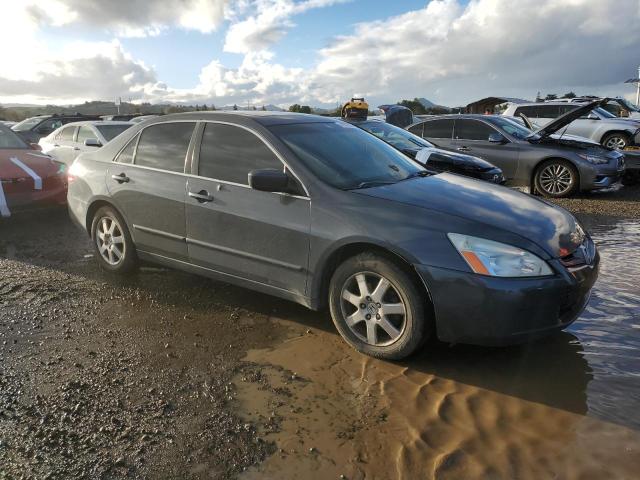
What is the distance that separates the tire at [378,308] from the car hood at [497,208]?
19.2 inches

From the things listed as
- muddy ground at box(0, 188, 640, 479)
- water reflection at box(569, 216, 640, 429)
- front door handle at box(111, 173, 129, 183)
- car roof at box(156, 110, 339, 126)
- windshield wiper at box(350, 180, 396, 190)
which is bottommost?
muddy ground at box(0, 188, 640, 479)

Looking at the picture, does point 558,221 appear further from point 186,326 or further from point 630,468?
point 186,326

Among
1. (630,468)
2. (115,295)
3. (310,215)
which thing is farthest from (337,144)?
(630,468)

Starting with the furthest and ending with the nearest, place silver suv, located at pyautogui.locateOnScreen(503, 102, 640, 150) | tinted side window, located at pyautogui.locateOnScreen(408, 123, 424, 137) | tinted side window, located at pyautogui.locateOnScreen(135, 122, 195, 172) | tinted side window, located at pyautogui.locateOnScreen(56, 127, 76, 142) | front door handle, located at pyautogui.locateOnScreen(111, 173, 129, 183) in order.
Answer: silver suv, located at pyautogui.locateOnScreen(503, 102, 640, 150)
tinted side window, located at pyautogui.locateOnScreen(56, 127, 76, 142)
tinted side window, located at pyautogui.locateOnScreen(408, 123, 424, 137)
front door handle, located at pyautogui.locateOnScreen(111, 173, 129, 183)
tinted side window, located at pyautogui.locateOnScreen(135, 122, 195, 172)

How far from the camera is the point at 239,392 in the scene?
3.11m

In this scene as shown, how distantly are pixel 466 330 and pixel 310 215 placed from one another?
4.12ft

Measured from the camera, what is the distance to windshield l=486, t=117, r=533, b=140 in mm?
9987

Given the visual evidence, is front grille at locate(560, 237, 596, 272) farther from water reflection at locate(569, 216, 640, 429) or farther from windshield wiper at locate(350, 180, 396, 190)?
windshield wiper at locate(350, 180, 396, 190)

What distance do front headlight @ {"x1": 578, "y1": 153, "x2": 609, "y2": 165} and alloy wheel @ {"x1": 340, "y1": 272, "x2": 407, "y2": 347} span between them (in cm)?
759

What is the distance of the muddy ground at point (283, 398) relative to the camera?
2492 millimetres

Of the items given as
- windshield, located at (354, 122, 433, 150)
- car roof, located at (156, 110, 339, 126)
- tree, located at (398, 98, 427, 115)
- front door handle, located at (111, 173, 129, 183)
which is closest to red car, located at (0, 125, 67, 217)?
front door handle, located at (111, 173, 129, 183)

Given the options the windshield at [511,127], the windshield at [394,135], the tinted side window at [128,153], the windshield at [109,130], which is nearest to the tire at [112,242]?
the tinted side window at [128,153]

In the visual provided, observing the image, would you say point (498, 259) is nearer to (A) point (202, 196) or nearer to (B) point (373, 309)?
(B) point (373, 309)

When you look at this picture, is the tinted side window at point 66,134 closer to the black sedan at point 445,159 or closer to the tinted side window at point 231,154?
the black sedan at point 445,159
